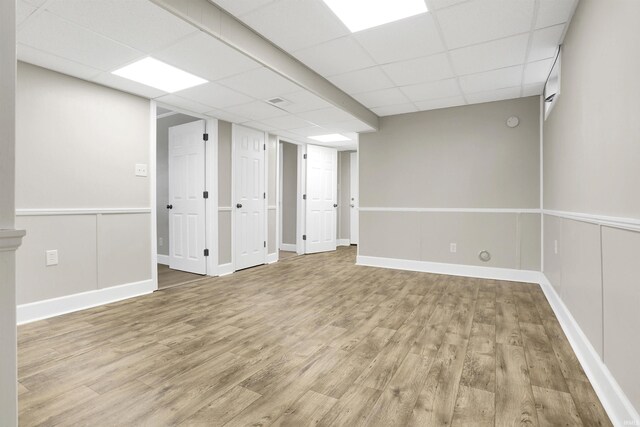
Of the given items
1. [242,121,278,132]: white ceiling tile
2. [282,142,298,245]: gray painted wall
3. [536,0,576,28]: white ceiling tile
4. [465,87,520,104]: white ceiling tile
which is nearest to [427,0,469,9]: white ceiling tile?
[536,0,576,28]: white ceiling tile

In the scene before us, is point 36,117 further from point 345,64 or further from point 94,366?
point 345,64

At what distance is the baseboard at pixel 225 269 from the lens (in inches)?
171

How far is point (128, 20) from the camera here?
2039 millimetres

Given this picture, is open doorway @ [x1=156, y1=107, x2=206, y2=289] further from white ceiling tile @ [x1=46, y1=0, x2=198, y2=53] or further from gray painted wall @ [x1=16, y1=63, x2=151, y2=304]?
white ceiling tile @ [x1=46, y1=0, x2=198, y2=53]

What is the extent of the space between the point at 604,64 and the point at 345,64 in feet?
6.58

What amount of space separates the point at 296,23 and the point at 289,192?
179 inches

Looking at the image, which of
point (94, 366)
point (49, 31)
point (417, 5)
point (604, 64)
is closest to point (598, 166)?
point (604, 64)

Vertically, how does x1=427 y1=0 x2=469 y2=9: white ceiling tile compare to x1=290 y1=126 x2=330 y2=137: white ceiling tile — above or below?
above

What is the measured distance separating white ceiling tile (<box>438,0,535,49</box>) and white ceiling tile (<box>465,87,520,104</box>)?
1382 millimetres

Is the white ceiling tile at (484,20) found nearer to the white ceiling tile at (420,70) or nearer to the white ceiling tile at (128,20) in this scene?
the white ceiling tile at (420,70)

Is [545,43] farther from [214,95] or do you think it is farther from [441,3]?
[214,95]

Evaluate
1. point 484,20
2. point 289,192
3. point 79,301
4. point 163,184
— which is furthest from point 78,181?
point 289,192

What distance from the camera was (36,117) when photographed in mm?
2650

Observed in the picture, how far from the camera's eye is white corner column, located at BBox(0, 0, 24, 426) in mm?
857
